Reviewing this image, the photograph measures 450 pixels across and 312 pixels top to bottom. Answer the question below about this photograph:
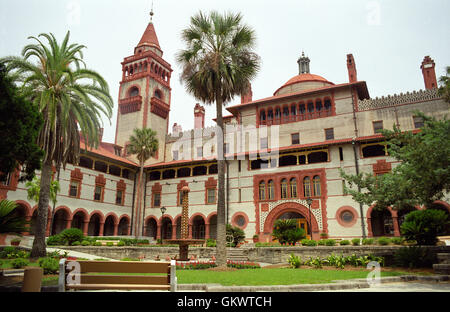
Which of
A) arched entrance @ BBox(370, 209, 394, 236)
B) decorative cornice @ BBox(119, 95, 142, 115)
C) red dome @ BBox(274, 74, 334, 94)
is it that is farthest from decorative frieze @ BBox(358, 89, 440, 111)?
decorative cornice @ BBox(119, 95, 142, 115)

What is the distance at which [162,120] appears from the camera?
4912 centimetres

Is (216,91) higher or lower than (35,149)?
higher

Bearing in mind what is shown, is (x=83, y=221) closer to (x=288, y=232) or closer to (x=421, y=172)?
(x=288, y=232)

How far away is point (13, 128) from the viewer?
31.3 ft

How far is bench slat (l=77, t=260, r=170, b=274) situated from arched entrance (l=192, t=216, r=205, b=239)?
1281 inches

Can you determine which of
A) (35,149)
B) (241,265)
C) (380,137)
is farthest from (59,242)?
(380,137)

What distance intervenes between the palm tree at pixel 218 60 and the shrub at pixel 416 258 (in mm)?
9464

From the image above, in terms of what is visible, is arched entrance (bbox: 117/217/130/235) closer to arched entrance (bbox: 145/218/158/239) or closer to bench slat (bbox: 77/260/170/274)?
arched entrance (bbox: 145/218/158/239)

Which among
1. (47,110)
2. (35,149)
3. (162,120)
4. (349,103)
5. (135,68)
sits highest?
(135,68)

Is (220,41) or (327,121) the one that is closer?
(220,41)

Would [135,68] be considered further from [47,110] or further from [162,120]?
[47,110]

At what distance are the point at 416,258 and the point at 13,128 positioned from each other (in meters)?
16.1
